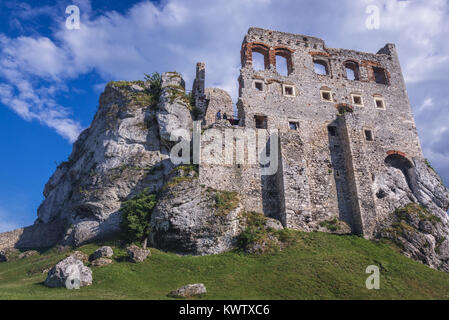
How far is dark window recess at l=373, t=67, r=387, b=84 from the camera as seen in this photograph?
117 feet

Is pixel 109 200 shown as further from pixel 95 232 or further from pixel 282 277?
pixel 282 277

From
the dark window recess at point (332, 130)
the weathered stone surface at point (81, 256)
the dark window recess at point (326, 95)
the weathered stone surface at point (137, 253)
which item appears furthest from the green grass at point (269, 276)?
the dark window recess at point (326, 95)

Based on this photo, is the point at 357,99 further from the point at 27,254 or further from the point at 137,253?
the point at 27,254

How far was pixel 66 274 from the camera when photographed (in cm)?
1775

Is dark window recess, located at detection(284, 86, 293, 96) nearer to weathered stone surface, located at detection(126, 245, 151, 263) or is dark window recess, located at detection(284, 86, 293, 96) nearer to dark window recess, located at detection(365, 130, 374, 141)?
dark window recess, located at detection(365, 130, 374, 141)

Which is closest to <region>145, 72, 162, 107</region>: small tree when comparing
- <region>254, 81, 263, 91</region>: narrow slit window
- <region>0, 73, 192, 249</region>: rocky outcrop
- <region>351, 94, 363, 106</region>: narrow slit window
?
<region>0, 73, 192, 249</region>: rocky outcrop

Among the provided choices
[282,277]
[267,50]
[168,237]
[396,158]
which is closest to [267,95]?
[267,50]

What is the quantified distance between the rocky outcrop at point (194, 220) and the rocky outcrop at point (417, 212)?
35.8 feet

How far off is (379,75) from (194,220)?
82.2 ft

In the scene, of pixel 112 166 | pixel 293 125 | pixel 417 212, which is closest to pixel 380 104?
pixel 293 125

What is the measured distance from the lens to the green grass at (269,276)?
55.6 feet

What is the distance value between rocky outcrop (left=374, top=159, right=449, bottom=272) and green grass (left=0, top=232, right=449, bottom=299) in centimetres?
228

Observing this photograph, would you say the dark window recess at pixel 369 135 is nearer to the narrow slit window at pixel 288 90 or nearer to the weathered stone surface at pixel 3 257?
the narrow slit window at pixel 288 90
